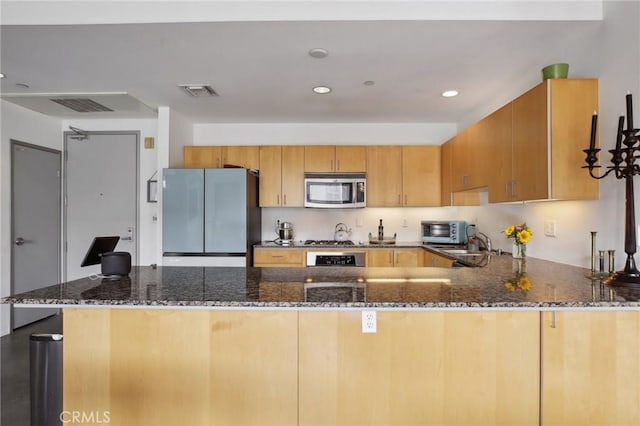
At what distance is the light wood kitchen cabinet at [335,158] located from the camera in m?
3.96

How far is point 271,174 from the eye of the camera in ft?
13.0

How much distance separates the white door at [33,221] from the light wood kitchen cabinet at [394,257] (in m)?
3.64

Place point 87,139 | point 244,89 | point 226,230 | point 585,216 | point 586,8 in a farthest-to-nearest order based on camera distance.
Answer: point 87,139 → point 226,230 → point 244,89 → point 585,216 → point 586,8

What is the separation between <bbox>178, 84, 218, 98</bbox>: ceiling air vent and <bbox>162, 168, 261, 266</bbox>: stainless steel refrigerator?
732 mm

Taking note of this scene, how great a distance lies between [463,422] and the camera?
4.37 ft

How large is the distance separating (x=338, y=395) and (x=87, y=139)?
14.2 feet

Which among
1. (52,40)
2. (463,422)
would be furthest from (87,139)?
(463,422)

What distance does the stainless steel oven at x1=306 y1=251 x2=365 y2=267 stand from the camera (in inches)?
145

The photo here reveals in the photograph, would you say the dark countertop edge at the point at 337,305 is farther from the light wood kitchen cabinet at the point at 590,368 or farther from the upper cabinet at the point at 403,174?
the upper cabinet at the point at 403,174

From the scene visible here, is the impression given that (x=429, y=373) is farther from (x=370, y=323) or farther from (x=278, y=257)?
(x=278, y=257)

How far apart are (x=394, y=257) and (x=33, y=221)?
3.96 meters

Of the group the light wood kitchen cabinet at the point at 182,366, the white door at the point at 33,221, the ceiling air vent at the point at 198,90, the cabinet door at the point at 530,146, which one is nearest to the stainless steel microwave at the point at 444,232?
the cabinet door at the point at 530,146

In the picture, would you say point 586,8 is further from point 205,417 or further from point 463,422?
point 205,417

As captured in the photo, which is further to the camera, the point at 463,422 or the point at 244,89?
the point at 244,89
